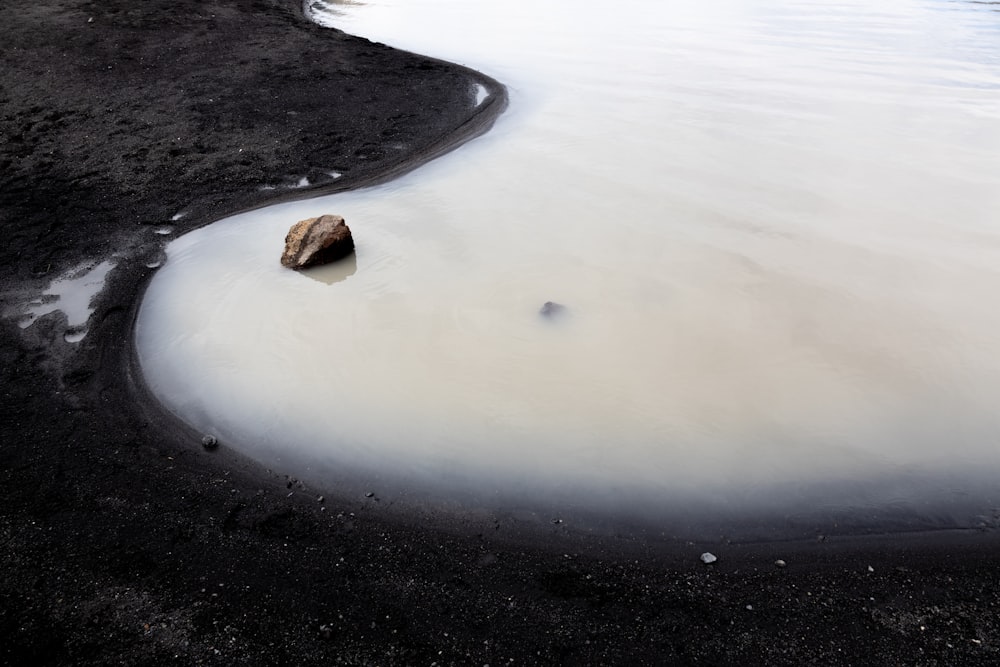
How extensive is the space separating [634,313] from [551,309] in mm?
724

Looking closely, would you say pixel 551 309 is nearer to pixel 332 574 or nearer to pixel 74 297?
pixel 332 574

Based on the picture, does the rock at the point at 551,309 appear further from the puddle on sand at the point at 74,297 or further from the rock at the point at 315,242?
the puddle on sand at the point at 74,297

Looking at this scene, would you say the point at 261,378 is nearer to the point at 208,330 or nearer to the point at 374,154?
the point at 208,330

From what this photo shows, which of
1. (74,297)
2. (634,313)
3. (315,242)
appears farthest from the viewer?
(315,242)

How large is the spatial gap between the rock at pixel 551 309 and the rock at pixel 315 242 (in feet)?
7.09

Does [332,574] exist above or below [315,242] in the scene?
below

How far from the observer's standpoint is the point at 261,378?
195 inches

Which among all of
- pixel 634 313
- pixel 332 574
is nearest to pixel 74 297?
pixel 332 574

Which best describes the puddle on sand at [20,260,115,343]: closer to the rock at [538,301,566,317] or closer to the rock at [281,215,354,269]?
the rock at [281,215,354,269]

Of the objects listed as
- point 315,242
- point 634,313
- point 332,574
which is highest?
point 634,313

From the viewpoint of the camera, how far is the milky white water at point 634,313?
14.1 ft

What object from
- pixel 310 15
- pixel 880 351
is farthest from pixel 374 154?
pixel 310 15

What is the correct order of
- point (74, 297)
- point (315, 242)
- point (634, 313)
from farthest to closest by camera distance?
point (315, 242), point (74, 297), point (634, 313)

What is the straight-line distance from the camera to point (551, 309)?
5.54 meters
